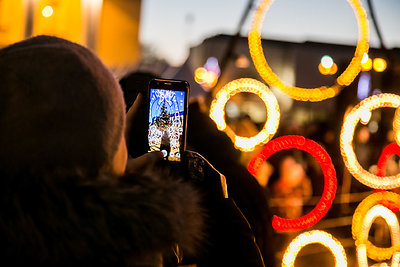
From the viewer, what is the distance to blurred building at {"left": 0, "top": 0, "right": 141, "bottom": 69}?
155 inches

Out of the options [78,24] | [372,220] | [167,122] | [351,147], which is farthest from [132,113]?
[372,220]

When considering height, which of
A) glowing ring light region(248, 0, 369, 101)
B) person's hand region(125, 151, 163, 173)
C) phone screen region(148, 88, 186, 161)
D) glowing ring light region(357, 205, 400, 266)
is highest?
glowing ring light region(248, 0, 369, 101)

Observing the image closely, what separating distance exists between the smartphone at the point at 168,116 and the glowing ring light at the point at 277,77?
2.55m

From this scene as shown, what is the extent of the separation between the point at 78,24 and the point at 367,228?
11.9ft

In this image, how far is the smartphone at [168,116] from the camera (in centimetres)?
171

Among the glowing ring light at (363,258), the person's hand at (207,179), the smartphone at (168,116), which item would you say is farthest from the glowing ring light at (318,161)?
the person's hand at (207,179)

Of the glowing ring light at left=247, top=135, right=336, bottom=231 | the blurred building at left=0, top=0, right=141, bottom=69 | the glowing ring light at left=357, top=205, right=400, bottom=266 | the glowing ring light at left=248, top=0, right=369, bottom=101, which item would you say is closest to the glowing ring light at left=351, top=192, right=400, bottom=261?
the glowing ring light at left=357, top=205, right=400, bottom=266

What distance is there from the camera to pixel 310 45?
17312 millimetres

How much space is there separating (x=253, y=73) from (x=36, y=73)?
15.5 metres

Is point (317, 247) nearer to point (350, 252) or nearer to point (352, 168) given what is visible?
point (350, 252)

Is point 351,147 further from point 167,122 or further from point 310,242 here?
point 167,122

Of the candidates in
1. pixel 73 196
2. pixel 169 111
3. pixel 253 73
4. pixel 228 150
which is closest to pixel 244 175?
pixel 228 150

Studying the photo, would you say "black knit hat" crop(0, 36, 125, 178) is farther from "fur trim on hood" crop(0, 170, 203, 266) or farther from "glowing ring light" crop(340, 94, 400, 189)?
"glowing ring light" crop(340, 94, 400, 189)

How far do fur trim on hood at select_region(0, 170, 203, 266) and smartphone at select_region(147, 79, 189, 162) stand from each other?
21.6 inches
